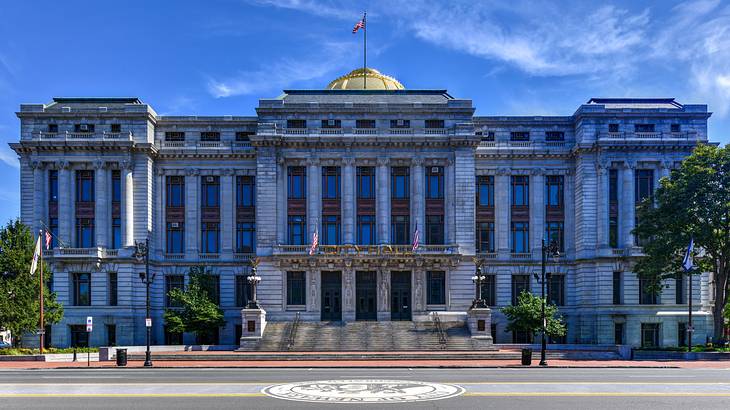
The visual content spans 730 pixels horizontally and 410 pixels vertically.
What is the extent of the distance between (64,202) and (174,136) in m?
11.5

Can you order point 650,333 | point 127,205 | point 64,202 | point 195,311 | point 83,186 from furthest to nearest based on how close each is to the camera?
point 83,186
point 127,205
point 64,202
point 650,333
point 195,311

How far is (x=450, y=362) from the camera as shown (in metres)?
42.5

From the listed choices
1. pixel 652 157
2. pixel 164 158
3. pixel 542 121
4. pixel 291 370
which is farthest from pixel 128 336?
pixel 652 157

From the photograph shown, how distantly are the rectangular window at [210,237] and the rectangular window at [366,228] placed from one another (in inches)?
547

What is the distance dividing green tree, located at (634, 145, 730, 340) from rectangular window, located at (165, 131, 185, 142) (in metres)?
42.4

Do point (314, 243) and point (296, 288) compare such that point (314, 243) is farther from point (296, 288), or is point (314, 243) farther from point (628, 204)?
point (628, 204)

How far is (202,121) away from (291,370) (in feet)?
106

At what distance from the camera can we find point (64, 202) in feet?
191

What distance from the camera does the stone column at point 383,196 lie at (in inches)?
2322

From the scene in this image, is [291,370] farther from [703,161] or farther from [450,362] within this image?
[703,161]

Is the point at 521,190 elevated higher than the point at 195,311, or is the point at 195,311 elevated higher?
the point at 521,190

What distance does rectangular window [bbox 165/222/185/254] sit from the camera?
61.7 metres

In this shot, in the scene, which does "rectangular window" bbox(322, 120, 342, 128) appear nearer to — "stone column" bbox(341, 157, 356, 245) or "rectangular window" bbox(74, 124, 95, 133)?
"stone column" bbox(341, 157, 356, 245)

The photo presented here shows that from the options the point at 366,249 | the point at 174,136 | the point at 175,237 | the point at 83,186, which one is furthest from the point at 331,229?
the point at 83,186
